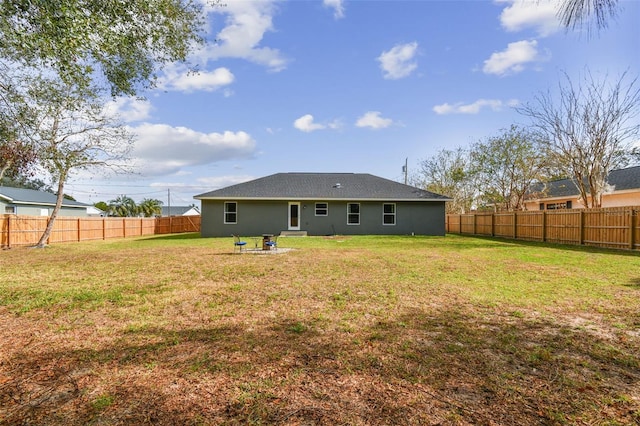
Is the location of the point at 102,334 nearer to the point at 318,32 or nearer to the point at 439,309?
the point at 439,309

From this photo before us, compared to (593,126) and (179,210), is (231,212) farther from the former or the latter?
(179,210)

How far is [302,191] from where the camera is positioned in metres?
21.5

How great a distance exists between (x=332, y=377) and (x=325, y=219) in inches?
726

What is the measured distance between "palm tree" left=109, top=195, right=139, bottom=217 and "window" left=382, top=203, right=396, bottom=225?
44.0 m

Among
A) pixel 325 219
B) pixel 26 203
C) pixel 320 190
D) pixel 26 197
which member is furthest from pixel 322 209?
pixel 26 197

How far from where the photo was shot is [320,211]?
70.1 ft

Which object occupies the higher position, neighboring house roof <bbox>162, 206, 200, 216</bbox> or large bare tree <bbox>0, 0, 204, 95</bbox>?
large bare tree <bbox>0, 0, 204, 95</bbox>

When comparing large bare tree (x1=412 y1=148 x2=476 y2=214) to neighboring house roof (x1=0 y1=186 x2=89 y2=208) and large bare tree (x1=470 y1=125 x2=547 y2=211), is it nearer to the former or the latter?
large bare tree (x1=470 y1=125 x2=547 y2=211)

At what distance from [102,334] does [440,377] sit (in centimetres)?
373

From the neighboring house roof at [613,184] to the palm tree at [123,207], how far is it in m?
52.3

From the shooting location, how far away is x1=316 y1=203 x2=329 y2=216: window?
21344 mm

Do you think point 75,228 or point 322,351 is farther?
point 75,228

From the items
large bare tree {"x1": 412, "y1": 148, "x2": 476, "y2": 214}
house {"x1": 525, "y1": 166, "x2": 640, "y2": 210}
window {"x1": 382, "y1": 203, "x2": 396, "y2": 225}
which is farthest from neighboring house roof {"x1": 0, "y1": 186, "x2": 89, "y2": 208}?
house {"x1": 525, "y1": 166, "x2": 640, "y2": 210}

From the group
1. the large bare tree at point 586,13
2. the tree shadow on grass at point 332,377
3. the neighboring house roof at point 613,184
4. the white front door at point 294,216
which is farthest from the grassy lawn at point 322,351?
the neighboring house roof at point 613,184
